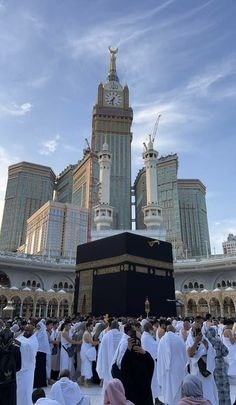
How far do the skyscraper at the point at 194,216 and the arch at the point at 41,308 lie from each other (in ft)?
152

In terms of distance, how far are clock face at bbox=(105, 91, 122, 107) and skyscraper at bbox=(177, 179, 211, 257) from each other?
24.0 meters

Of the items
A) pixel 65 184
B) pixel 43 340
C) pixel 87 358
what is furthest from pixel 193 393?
pixel 65 184

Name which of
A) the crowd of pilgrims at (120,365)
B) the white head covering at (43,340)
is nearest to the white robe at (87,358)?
the crowd of pilgrims at (120,365)

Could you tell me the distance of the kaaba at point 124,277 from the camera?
680 inches

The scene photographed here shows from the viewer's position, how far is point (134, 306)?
1692cm

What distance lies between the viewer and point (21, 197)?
254ft

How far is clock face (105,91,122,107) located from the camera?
7288 centimetres

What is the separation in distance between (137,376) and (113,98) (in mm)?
74890

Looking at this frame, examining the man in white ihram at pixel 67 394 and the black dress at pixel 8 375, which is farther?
the black dress at pixel 8 375

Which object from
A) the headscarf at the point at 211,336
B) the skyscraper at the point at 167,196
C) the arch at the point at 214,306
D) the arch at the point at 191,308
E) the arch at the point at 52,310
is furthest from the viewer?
the skyscraper at the point at 167,196

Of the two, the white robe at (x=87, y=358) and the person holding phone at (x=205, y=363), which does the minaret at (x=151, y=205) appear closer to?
the white robe at (x=87, y=358)

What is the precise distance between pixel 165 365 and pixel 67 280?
3139 cm

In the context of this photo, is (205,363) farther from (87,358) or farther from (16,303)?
(16,303)

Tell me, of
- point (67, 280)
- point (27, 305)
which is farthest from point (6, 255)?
point (67, 280)
